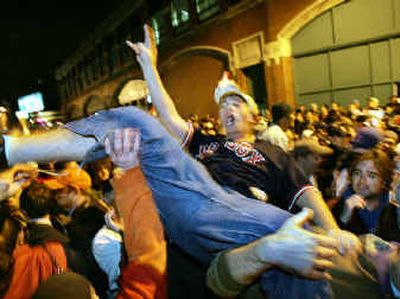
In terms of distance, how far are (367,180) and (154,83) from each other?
1.55m

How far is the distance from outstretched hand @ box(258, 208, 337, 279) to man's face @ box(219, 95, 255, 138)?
166 centimetres

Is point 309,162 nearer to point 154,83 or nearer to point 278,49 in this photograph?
point 154,83

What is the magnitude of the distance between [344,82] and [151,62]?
10.8 meters

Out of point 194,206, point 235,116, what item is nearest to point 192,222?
point 194,206

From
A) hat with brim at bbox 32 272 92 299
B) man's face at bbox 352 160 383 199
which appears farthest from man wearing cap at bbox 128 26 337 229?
hat with brim at bbox 32 272 92 299

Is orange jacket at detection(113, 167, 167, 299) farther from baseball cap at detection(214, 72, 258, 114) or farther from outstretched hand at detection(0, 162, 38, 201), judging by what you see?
baseball cap at detection(214, 72, 258, 114)

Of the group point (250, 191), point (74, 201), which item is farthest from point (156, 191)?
point (74, 201)

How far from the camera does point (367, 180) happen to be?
2.72 meters

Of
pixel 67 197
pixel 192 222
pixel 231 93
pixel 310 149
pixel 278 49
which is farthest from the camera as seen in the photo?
pixel 278 49

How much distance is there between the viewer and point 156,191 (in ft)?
4.85

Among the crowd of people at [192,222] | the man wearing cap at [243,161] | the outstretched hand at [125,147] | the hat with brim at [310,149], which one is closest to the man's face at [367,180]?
the crowd of people at [192,222]

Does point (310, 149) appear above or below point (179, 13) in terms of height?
below

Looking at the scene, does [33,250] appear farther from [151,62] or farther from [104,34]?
[104,34]

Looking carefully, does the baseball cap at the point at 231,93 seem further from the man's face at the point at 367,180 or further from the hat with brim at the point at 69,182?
the hat with brim at the point at 69,182
